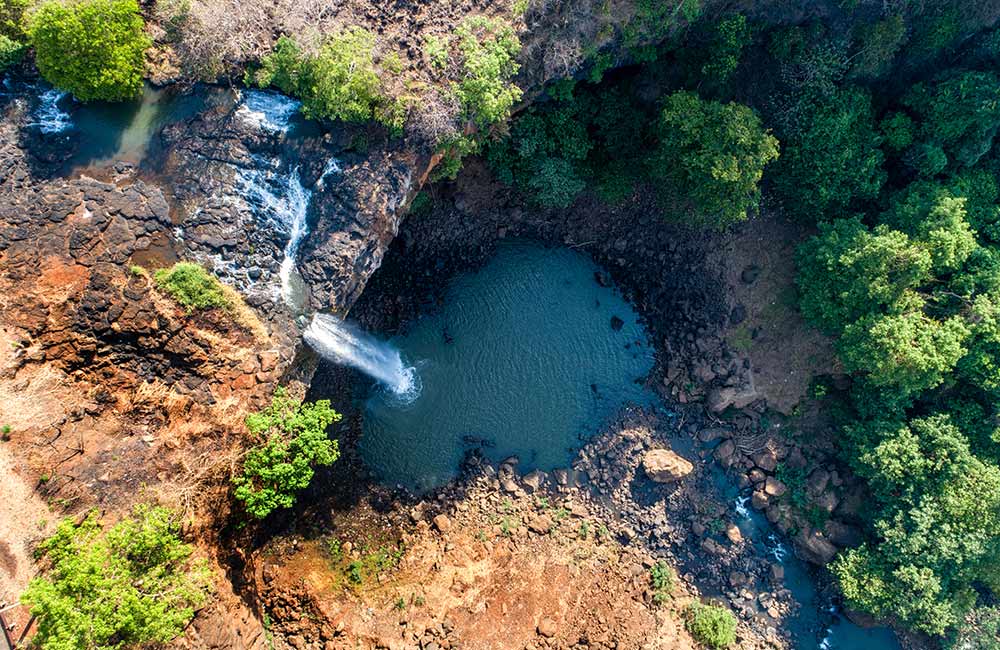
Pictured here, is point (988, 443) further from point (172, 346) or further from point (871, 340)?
point (172, 346)

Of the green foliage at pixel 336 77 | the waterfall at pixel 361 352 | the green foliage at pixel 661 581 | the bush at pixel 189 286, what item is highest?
the green foliage at pixel 336 77

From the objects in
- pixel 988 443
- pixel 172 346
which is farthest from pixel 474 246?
pixel 988 443

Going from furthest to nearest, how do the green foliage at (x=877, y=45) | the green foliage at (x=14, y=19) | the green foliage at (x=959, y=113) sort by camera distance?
the green foliage at (x=959, y=113) < the green foliage at (x=877, y=45) < the green foliage at (x=14, y=19)

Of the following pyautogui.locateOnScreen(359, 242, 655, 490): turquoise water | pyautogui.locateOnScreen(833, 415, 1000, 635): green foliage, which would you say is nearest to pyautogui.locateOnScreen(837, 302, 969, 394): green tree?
pyautogui.locateOnScreen(833, 415, 1000, 635): green foliage

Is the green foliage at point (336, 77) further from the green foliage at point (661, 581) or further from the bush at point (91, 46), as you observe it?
the green foliage at point (661, 581)

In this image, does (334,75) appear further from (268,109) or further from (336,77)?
(268,109)

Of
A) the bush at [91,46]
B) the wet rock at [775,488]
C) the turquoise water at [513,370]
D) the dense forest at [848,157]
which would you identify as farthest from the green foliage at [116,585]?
the wet rock at [775,488]

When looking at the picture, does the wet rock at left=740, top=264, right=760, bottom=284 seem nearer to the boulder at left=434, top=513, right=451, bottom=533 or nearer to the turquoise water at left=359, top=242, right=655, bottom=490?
the turquoise water at left=359, top=242, right=655, bottom=490
